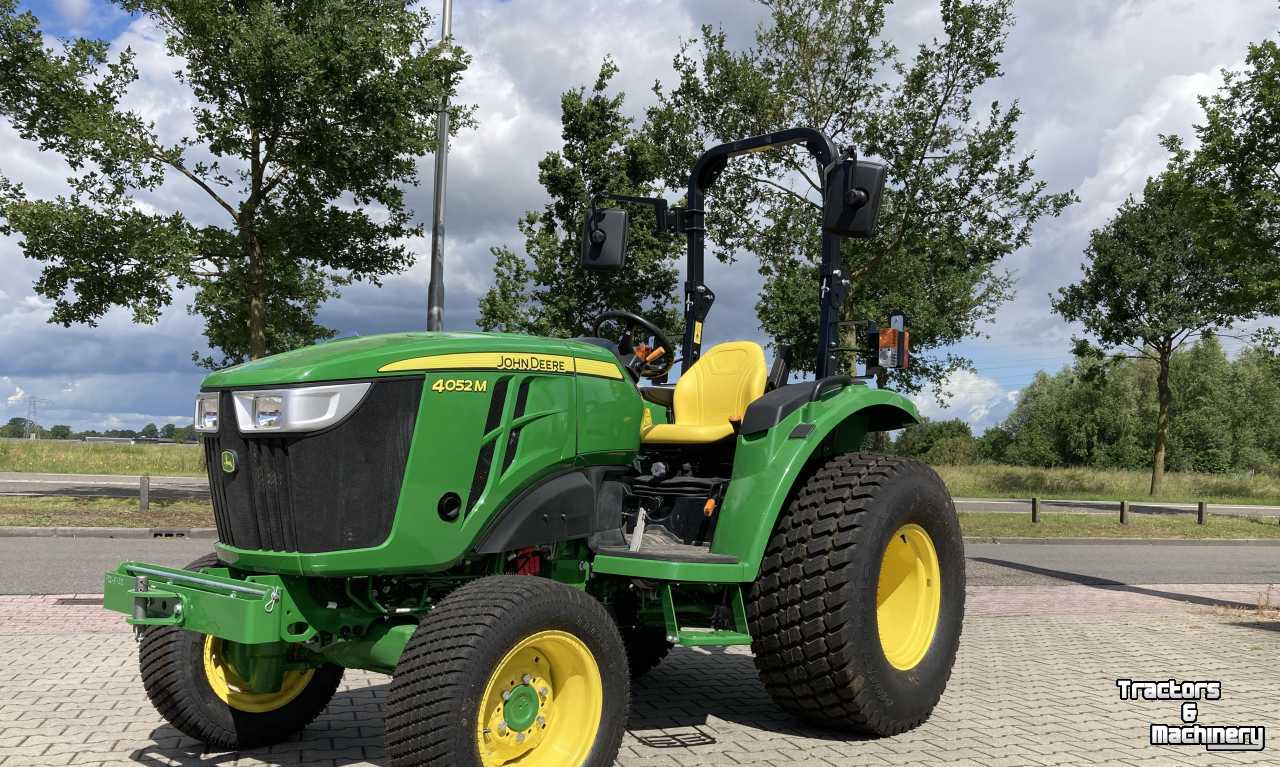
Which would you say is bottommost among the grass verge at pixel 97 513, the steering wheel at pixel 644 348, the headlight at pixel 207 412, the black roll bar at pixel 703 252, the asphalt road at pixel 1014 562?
the asphalt road at pixel 1014 562

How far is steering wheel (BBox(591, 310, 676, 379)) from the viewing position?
495 cm

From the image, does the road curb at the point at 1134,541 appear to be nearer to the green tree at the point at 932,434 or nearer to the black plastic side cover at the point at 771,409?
the black plastic side cover at the point at 771,409

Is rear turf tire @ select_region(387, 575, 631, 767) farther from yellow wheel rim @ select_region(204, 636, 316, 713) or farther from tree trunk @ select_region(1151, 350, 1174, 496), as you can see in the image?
tree trunk @ select_region(1151, 350, 1174, 496)

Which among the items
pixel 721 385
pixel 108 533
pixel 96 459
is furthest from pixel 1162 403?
pixel 96 459

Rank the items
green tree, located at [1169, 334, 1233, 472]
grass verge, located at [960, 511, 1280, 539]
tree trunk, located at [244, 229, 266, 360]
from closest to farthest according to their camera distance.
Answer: tree trunk, located at [244, 229, 266, 360], grass verge, located at [960, 511, 1280, 539], green tree, located at [1169, 334, 1233, 472]

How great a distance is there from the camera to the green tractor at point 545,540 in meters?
3.37

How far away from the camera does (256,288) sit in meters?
15.7

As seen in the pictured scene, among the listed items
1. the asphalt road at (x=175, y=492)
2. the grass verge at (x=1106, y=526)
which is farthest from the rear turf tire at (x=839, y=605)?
the asphalt road at (x=175, y=492)

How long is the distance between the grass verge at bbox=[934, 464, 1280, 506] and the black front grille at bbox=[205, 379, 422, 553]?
27.2 m

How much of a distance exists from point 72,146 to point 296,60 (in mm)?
3671

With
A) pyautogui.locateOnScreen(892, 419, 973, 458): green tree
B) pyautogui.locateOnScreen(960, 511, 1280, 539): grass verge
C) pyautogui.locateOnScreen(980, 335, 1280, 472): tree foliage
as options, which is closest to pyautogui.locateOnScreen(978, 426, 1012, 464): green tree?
pyautogui.locateOnScreen(892, 419, 973, 458): green tree

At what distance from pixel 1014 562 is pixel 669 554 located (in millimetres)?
10536

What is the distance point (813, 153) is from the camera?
200 inches

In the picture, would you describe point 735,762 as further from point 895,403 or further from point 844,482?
point 895,403
